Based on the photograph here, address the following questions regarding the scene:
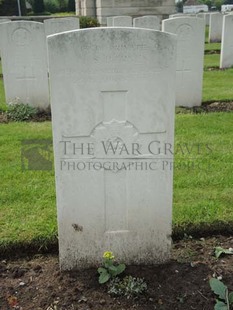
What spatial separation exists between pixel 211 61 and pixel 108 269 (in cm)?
1114

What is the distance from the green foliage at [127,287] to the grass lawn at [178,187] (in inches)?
29.0

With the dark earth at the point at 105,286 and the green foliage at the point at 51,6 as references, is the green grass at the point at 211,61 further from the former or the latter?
the green foliage at the point at 51,6

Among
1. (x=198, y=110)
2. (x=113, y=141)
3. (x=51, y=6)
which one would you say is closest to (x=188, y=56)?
(x=198, y=110)

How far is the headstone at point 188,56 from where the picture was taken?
283 inches

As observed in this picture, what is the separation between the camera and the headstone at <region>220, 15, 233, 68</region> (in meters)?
10.5

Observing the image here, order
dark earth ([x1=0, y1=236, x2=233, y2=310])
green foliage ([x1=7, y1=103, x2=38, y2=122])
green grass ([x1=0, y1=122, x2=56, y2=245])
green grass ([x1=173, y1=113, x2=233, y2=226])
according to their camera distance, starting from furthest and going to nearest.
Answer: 1. green foliage ([x1=7, y1=103, x2=38, y2=122])
2. green grass ([x1=173, y1=113, x2=233, y2=226])
3. green grass ([x1=0, y1=122, x2=56, y2=245])
4. dark earth ([x1=0, y1=236, x2=233, y2=310])

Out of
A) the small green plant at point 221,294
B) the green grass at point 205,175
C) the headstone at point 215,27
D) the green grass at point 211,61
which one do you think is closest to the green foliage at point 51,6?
the headstone at point 215,27

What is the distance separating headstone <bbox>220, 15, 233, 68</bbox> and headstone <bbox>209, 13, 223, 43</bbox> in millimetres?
8209

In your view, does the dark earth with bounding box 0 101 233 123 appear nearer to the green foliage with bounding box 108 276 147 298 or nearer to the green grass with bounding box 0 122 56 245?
the green grass with bounding box 0 122 56 245

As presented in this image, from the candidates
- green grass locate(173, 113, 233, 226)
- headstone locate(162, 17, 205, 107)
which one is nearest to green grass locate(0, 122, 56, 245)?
green grass locate(173, 113, 233, 226)

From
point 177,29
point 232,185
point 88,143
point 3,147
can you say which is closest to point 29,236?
point 88,143

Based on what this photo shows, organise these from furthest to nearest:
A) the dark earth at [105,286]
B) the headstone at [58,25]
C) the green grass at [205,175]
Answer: the headstone at [58,25] < the green grass at [205,175] < the dark earth at [105,286]

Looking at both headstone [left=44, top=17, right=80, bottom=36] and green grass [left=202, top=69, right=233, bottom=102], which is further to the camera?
headstone [left=44, top=17, right=80, bottom=36]

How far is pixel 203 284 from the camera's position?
8.49 feet
